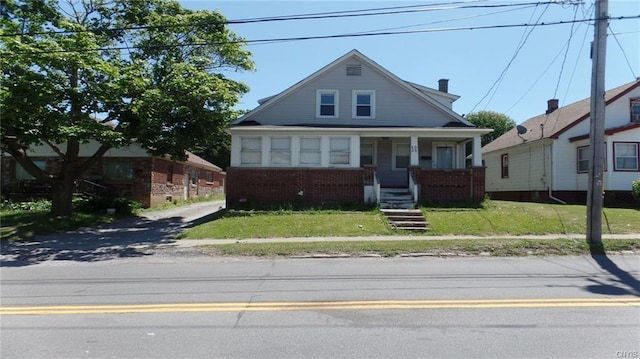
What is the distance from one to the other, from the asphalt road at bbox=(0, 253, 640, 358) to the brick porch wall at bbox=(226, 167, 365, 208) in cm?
1001

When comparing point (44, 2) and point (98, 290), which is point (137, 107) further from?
point (98, 290)

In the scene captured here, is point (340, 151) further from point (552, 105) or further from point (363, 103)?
point (552, 105)

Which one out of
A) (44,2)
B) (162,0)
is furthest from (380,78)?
(44,2)

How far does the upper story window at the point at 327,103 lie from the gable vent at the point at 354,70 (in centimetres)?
113

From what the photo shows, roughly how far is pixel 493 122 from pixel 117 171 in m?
42.4

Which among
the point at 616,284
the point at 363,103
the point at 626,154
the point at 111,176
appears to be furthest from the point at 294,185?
the point at 626,154

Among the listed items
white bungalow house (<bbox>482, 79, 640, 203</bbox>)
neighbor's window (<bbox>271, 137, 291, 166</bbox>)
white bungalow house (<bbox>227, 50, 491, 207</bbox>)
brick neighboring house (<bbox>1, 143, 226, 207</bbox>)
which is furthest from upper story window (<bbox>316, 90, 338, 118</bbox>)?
white bungalow house (<bbox>482, 79, 640, 203</bbox>)

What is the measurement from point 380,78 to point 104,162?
16.2m

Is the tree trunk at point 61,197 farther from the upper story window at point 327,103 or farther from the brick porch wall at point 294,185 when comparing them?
the upper story window at point 327,103

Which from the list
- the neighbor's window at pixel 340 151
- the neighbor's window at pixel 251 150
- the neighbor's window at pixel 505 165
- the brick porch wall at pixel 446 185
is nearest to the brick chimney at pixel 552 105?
the neighbor's window at pixel 505 165

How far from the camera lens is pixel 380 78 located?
906 inches

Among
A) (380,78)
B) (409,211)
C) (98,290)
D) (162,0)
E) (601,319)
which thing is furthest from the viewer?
(380,78)

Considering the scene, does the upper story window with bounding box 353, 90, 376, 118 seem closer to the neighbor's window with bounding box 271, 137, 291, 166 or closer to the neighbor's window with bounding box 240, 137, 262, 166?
the neighbor's window with bounding box 271, 137, 291, 166

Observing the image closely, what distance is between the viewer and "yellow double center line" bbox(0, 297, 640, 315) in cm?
684
